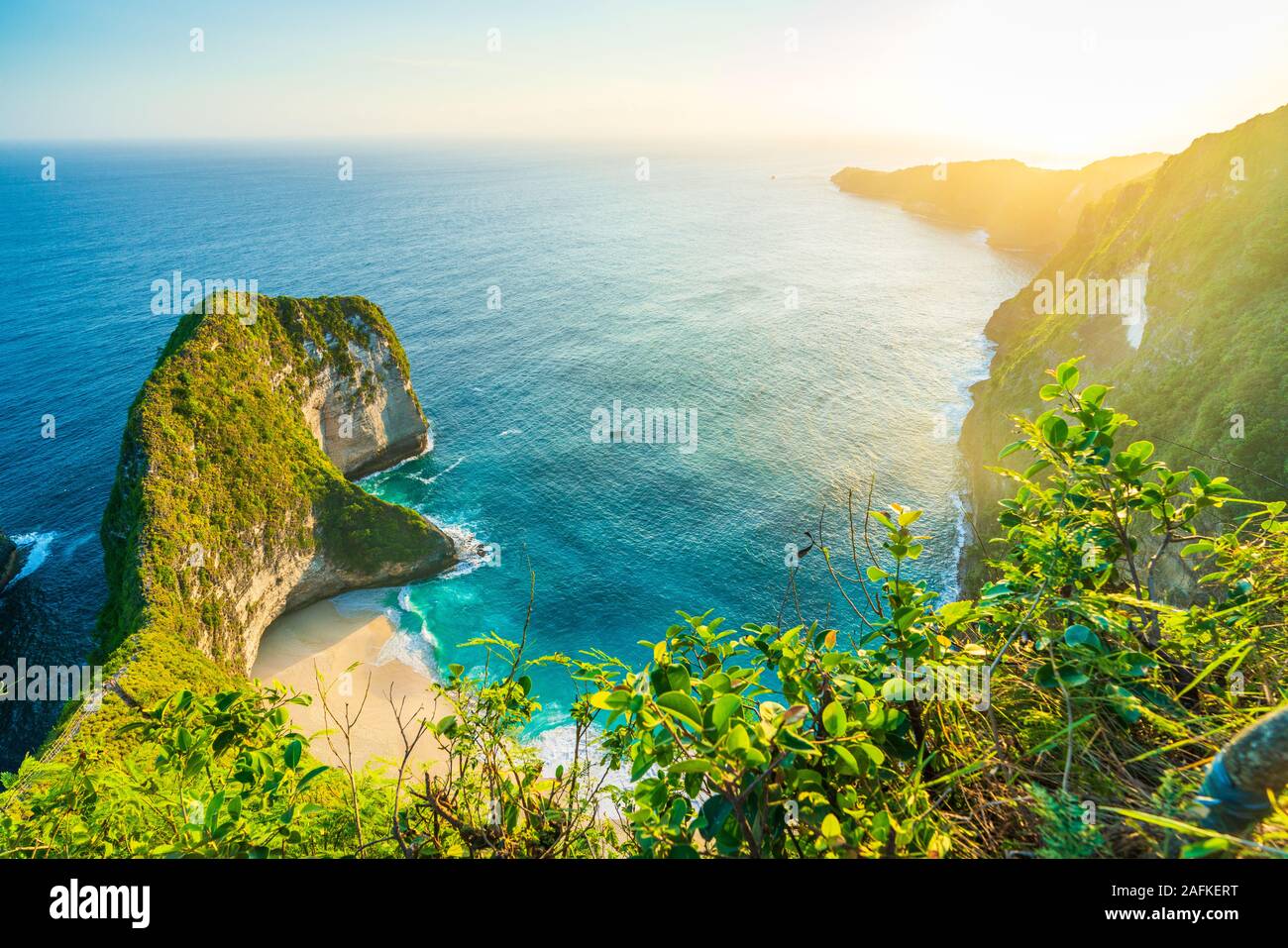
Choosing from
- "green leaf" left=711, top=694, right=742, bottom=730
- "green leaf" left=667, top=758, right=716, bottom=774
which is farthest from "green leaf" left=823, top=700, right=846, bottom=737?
"green leaf" left=667, top=758, right=716, bottom=774

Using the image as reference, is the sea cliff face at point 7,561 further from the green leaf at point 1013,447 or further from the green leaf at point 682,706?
the green leaf at point 1013,447

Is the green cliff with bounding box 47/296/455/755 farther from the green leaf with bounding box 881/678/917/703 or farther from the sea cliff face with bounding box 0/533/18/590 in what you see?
the green leaf with bounding box 881/678/917/703

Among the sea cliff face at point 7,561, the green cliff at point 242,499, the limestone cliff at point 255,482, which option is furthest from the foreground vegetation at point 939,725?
the sea cliff face at point 7,561

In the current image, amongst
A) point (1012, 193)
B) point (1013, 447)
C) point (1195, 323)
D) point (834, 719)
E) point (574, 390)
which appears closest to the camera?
point (834, 719)

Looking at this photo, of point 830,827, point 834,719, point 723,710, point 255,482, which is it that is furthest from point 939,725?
→ point 255,482

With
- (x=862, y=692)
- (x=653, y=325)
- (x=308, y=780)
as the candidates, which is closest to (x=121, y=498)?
(x=308, y=780)

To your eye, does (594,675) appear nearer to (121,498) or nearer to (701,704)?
(701,704)

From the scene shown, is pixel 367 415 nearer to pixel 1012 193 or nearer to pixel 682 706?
pixel 682 706
